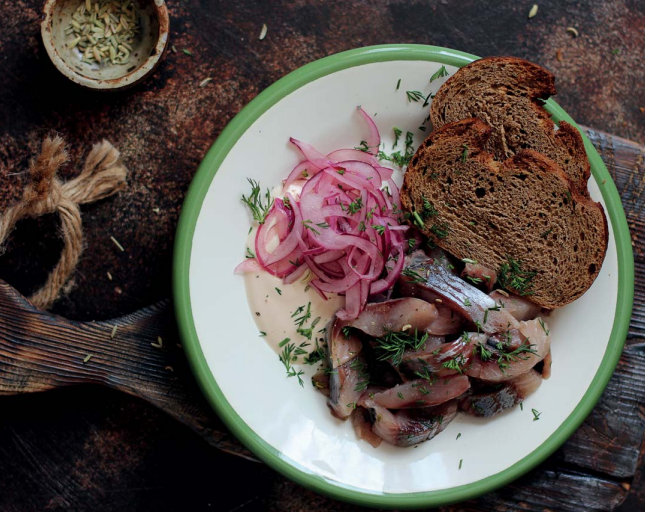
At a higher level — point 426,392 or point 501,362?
point 501,362

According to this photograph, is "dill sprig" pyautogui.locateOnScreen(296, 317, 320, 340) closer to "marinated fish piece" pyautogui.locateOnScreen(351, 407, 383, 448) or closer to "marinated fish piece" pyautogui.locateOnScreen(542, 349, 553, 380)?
"marinated fish piece" pyautogui.locateOnScreen(351, 407, 383, 448)

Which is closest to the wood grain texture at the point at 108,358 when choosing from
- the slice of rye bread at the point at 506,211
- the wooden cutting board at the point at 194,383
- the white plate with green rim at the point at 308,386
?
the wooden cutting board at the point at 194,383

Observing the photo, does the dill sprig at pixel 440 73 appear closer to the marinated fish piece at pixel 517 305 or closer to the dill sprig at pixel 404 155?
the dill sprig at pixel 404 155

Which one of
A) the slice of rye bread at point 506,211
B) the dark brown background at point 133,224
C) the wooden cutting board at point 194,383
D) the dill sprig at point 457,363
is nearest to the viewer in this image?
the dill sprig at point 457,363

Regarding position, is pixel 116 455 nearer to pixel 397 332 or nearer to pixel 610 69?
pixel 397 332

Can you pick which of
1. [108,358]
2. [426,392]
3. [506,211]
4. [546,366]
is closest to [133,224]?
[108,358]

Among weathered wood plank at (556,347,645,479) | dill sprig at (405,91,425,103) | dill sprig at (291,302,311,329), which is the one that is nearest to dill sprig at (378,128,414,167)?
dill sprig at (405,91,425,103)

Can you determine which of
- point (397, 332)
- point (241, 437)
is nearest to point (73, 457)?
point (241, 437)

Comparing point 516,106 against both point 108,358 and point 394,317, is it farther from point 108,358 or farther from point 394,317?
point 108,358
